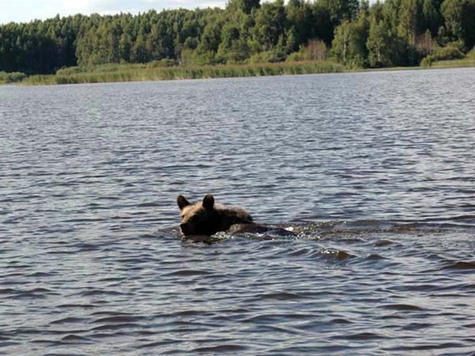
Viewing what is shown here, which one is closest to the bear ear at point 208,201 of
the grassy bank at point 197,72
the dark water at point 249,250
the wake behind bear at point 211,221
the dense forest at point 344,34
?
the wake behind bear at point 211,221

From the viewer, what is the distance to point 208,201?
1541 centimetres

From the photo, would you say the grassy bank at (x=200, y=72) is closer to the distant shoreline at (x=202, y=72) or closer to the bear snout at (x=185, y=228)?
the distant shoreline at (x=202, y=72)

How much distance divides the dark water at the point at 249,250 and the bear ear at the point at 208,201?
2.18 ft

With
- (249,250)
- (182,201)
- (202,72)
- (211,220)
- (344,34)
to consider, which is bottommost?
(202,72)

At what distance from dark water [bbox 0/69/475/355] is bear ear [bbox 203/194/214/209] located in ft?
2.18

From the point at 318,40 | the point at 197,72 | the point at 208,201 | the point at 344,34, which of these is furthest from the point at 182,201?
the point at 318,40

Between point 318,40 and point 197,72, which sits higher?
point 318,40

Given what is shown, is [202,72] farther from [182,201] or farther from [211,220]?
[211,220]

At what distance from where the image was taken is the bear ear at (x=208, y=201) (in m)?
15.2

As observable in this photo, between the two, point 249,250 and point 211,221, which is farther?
point 211,221

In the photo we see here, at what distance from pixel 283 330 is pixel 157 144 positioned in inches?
946

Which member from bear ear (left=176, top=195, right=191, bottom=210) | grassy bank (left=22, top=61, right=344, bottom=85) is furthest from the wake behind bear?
grassy bank (left=22, top=61, right=344, bottom=85)

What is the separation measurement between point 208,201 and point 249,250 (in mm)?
1285

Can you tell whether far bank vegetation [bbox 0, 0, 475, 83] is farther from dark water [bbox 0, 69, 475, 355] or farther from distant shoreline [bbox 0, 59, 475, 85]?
dark water [bbox 0, 69, 475, 355]
